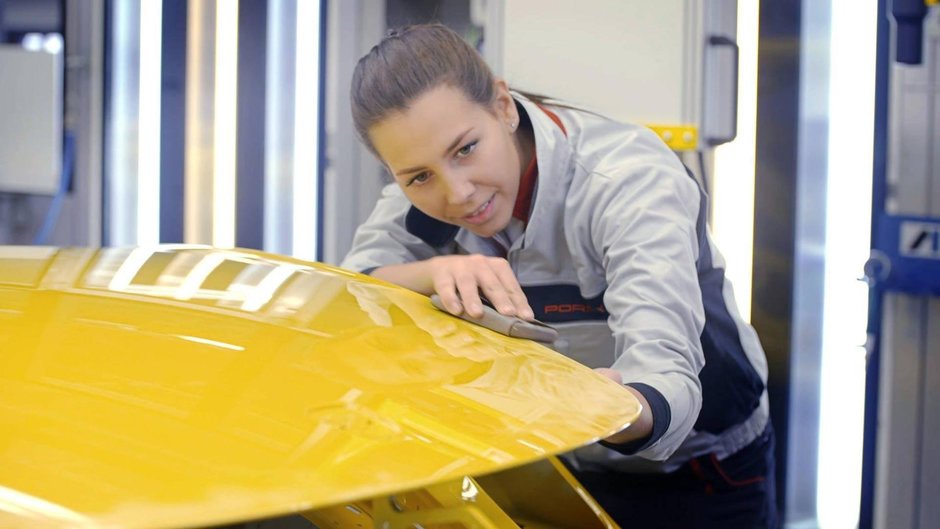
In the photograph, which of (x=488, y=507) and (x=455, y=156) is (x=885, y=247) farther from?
(x=488, y=507)

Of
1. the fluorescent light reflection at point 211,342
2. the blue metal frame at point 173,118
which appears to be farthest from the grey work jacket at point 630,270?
the blue metal frame at point 173,118

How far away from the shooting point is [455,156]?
4.04 feet

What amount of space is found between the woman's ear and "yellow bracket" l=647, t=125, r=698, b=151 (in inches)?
18.1

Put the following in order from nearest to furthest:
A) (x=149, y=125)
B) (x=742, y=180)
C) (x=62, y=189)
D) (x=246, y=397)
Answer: (x=246, y=397), (x=742, y=180), (x=149, y=125), (x=62, y=189)

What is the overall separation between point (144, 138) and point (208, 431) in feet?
10.6

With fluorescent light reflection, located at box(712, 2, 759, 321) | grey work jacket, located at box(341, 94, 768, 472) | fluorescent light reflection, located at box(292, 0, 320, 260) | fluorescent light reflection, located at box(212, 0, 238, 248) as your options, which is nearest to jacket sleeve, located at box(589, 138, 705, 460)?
grey work jacket, located at box(341, 94, 768, 472)

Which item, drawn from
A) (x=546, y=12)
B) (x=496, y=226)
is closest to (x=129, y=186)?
(x=546, y=12)

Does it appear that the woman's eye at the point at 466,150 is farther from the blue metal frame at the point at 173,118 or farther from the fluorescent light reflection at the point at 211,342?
the blue metal frame at the point at 173,118

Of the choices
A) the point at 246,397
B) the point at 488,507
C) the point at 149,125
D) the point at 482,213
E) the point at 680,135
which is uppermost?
the point at 149,125

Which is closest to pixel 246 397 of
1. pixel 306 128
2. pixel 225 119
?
pixel 306 128

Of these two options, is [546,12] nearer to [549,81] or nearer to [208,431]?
[549,81]

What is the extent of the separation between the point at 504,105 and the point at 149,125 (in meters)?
2.57

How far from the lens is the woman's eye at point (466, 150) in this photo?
4.05ft

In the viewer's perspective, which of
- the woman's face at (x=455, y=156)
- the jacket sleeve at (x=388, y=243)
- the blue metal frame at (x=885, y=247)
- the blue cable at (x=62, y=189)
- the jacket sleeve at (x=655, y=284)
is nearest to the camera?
the jacket sleeve at (x=655, y=284)
